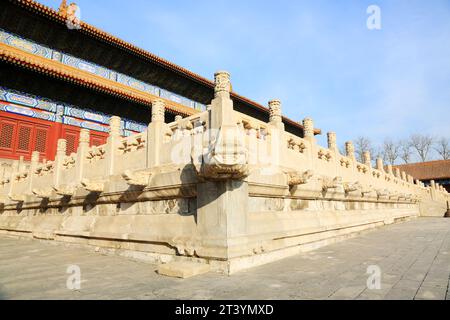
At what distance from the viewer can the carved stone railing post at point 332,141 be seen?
988 cm

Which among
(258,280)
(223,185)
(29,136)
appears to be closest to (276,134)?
(223,185)

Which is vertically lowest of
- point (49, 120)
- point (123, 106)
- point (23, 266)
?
point (23, 266)

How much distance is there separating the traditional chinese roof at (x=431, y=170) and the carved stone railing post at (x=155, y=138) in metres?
45.6

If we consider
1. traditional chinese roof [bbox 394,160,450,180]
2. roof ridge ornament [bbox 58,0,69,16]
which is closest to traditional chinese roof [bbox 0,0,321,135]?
roof ridge ornament [bbox 58,0,69,16]

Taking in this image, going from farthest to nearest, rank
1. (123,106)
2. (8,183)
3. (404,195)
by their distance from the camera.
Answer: (404,195)
(123,106)
(8,183)

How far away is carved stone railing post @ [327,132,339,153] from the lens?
988 cm

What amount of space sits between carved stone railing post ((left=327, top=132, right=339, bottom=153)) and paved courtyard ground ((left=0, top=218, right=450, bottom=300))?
15.1 feet

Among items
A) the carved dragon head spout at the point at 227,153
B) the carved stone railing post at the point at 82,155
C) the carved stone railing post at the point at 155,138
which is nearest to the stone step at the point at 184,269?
the carved dragon head spout at the point at 227,153

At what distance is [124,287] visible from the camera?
3.60 meters

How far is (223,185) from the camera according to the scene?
4.61 m

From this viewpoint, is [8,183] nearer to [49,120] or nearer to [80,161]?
[49,120]
